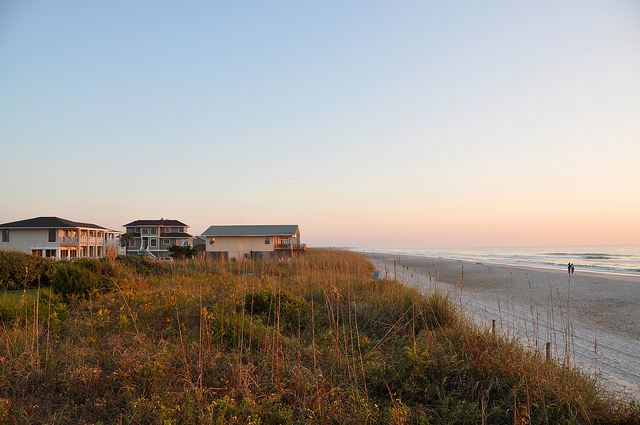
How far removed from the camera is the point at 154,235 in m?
52.9

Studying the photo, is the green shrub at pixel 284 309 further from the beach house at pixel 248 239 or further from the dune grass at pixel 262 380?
the beach house at pixel 248 239

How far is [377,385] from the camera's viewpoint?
4086mm

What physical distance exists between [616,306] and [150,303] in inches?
543

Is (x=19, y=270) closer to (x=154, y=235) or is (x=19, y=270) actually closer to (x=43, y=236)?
(x=43, y=236)

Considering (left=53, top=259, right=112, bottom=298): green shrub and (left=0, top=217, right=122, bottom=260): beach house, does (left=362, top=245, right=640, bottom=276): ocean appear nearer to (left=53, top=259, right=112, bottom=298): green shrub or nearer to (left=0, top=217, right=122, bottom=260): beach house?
(left=53, top=259, right=112, bottom=298): green shrub

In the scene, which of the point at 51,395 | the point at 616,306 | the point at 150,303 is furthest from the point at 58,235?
the point at 616,306

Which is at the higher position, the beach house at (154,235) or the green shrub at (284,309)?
the beach house at (154,235)

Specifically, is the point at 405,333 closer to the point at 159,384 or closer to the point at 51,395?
the point at 159,384

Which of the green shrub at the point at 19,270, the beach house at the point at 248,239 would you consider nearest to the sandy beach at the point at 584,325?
the green shrub at the point at 19,270

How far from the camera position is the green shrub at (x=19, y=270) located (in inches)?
375

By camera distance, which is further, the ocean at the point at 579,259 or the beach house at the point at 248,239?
the beach house at the point at 248,239

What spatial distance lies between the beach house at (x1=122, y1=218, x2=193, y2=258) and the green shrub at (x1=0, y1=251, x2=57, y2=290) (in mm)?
42603

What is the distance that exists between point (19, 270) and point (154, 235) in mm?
45803

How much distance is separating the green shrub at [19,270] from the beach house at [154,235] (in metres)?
42.6
